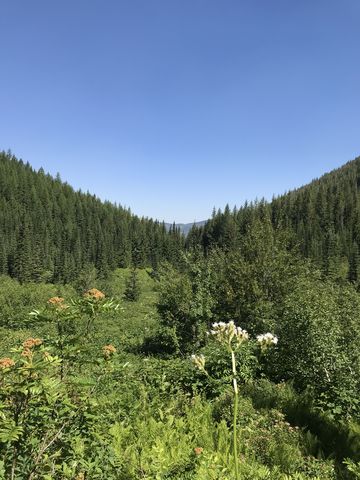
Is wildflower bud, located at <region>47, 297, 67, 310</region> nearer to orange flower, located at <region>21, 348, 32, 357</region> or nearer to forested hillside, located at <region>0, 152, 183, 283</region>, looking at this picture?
orange flower, located at <region>21, 348, 32, 357</region>

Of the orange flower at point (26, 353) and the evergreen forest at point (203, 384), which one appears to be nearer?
the orange flower at point (26, 353)

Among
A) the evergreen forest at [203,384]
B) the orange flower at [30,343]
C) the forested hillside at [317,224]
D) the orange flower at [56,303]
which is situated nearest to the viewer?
the orange flower at [30,343]

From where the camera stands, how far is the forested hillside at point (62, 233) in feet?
290

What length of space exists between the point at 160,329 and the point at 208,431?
45.1 ft

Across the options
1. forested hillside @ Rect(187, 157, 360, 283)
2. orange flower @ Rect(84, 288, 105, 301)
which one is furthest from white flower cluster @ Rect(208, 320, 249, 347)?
forested hillside @ Rect(187, 157, 360, 283)

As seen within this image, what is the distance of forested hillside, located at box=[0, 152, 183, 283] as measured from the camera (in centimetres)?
Answer: 8831

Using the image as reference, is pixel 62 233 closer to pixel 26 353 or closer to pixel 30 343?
pixel 30 343

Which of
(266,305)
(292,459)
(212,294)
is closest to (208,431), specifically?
(292,459)

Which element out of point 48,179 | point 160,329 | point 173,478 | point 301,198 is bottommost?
point 160,329

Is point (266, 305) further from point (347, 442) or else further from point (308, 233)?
point (308, 233)

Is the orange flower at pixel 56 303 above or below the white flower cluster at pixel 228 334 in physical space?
above

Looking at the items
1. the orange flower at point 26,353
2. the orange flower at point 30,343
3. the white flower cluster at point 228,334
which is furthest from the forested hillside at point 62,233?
the white flower cluster at point 228,334

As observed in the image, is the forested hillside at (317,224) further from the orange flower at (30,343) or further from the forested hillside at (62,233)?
the orange flower at (30,343)

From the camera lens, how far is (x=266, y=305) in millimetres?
19344
